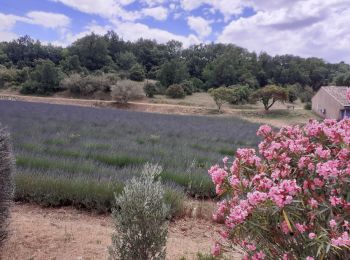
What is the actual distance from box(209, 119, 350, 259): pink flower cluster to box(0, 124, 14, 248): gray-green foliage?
7.06 feet

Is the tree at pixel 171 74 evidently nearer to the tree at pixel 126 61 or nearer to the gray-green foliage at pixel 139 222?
the tree at pixel 126 61

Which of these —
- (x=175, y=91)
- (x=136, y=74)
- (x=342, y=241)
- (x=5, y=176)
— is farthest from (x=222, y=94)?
(x=342, y=241)

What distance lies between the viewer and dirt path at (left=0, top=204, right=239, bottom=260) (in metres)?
4.14

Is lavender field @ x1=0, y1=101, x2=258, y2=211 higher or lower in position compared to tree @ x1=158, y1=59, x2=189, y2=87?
lower

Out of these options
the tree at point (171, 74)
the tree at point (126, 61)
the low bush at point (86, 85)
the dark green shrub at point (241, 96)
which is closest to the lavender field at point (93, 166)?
the dark green shrub at point (241, 96)

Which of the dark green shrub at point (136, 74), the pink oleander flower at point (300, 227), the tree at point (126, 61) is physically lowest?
the pink oleander flower at point (300, 227)

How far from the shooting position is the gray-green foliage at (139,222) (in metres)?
2.99

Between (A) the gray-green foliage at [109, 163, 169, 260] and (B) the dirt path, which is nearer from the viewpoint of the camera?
(A) the gray-green foliage at [109, 163, 169, 260]

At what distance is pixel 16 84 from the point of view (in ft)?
181

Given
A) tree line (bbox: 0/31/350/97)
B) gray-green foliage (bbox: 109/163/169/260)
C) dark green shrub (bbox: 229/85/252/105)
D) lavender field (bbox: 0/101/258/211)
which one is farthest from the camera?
tree line (bbox: 0/31/350/97)

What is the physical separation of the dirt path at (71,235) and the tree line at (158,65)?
4887cm

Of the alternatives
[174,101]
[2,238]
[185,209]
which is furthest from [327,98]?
[2,238]

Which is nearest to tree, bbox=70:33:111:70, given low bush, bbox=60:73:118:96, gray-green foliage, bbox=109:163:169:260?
low bush, bbox=60:73:118:96

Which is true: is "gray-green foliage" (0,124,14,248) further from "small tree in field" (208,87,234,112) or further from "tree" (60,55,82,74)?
"tree" (60,55,82,74)
